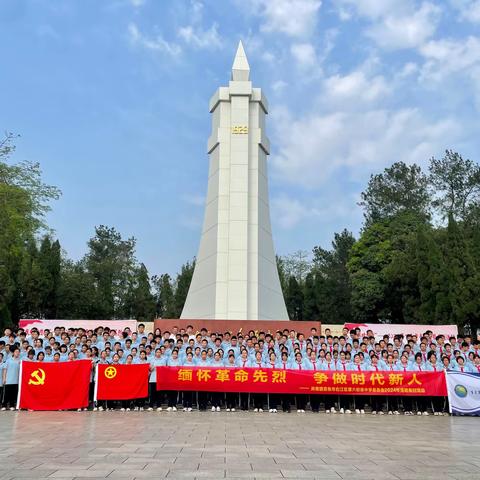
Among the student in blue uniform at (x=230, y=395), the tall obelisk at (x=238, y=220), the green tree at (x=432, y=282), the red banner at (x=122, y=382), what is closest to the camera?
the red banner at (x=122, y=382)

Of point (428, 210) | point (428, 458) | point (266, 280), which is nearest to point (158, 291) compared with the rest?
point (428, 210)

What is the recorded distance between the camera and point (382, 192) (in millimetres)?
36812

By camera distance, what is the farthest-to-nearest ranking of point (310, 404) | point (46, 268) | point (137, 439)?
point (46, 268) → point (310, 404) → point (137, 439)

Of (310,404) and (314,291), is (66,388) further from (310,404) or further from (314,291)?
(314,291)

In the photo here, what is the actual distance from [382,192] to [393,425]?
29744 millimetres

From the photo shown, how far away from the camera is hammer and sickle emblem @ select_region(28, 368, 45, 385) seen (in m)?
10.0

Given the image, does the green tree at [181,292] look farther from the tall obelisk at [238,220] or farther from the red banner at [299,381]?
the red banner at [299,381]

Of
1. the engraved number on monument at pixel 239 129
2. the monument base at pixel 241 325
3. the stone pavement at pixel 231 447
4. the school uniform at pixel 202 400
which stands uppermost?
the engraved number on monument at pixel 239 129

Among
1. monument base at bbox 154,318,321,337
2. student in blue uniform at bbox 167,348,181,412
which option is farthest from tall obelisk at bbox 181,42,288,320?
student in blue uniform at bbox 167,348,181,412

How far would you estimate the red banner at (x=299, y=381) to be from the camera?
34.7 feet

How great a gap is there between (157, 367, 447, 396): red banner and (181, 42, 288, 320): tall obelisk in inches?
374

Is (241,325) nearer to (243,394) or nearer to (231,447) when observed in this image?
(243,394)

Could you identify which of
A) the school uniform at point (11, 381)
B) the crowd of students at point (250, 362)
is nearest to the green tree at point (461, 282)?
the crowd of students at point (250, 362)

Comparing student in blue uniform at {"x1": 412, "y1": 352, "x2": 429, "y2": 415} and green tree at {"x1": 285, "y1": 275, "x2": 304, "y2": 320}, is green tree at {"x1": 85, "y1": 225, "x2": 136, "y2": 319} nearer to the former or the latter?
green tree at {"x1": 285, "y1": 275, "x2": 304, "y2": 320}
